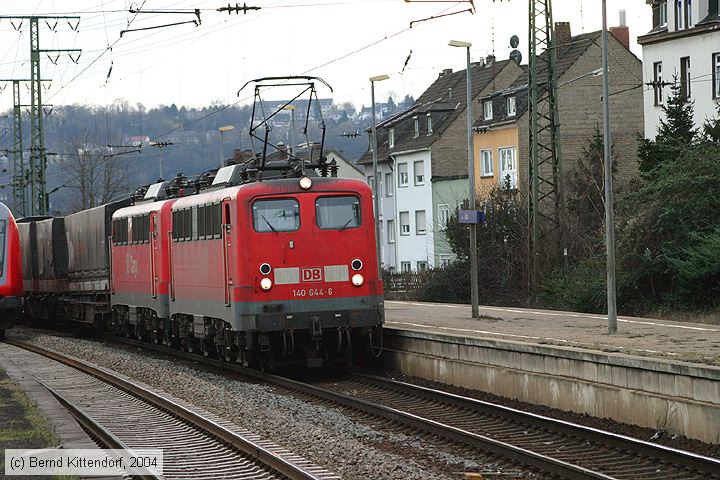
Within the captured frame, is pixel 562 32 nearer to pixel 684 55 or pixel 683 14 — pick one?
pixel 683 14

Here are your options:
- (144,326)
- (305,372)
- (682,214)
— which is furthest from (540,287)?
(305,372)

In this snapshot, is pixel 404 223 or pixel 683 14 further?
pixel 404 223

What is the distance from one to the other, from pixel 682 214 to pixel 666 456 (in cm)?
1702

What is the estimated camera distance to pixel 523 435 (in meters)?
14.2

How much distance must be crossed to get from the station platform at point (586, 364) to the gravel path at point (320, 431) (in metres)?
2.35

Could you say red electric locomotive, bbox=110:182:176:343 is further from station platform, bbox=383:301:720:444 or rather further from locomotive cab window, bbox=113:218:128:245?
station platform, bbox=383:301:720:444

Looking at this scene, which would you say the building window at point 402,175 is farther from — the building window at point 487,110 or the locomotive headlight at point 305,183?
the locomotive headlight at point 305,183

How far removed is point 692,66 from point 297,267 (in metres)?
27.8

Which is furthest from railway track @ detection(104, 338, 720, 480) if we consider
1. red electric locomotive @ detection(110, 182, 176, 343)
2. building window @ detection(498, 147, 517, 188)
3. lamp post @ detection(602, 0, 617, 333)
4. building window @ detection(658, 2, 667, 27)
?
building window @ detection(498, 147, 517, 188)

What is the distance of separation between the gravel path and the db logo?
1877 mm

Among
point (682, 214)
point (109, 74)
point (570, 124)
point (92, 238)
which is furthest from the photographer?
point (570, 124)

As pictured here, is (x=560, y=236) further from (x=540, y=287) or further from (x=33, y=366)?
(x=33, y=366)

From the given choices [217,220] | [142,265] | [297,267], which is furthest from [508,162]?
[297,267]

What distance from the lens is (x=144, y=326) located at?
2933 cm
